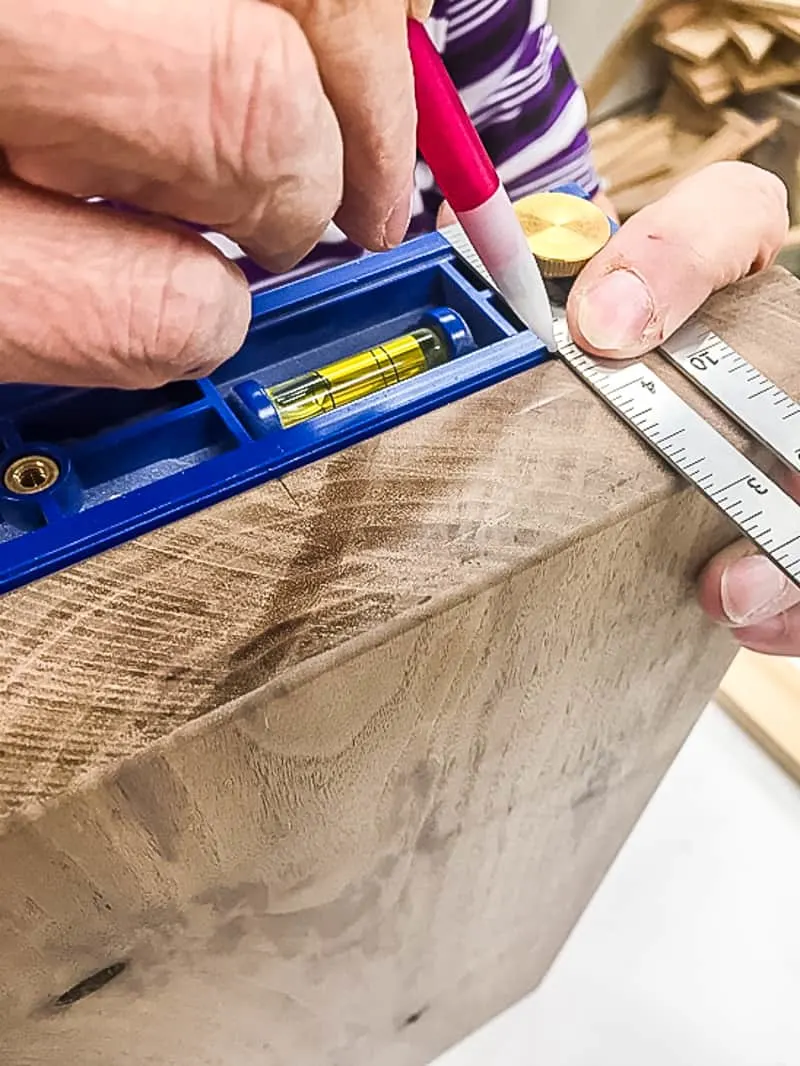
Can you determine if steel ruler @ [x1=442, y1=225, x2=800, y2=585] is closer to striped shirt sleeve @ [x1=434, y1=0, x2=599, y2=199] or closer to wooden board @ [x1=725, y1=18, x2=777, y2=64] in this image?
striped shirt sleeve @ [x1=434, y1=0, x2=599, y2=199]

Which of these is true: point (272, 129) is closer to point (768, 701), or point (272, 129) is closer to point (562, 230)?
point (562, 230)

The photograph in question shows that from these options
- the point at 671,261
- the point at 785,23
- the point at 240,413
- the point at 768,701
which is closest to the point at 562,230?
the point at 671,261

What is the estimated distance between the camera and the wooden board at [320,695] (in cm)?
34

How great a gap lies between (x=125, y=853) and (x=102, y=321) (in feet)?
0.58

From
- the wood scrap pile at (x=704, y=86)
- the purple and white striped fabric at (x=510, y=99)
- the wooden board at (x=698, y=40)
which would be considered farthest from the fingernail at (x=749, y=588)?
the wooden board at (x=698, y=40)

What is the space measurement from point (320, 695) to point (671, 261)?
237 millimetres

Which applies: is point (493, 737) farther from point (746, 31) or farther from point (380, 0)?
point (746, 31)

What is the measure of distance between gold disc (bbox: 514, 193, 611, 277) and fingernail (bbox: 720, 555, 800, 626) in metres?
0.15

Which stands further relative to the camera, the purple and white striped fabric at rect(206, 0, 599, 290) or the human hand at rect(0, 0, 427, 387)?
the purple and white striped fabric at rect(206, 0, 599, 290)

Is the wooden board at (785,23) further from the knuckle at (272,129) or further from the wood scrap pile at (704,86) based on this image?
the knuckle at (272,129)

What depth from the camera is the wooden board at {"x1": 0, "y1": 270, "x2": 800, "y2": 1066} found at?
0.34m

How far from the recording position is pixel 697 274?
0.46m

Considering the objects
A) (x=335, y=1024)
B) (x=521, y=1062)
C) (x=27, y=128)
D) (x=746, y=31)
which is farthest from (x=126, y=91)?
(x=746, y=31)

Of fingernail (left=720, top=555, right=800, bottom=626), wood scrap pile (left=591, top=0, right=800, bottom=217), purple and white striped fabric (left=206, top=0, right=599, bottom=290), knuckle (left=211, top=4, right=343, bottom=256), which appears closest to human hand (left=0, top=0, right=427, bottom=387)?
knuckle (left=211, top=4, right=343, bottom=256)
